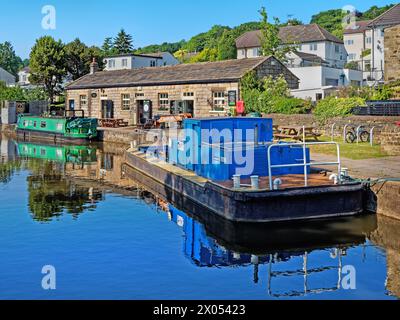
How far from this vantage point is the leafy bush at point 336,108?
27297mm

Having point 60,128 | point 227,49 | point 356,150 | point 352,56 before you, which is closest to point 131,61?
point 227,49

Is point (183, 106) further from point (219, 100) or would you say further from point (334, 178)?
point (334, 178)

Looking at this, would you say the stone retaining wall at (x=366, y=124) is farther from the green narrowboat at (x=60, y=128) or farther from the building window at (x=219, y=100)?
the green narrowboat at (x=60, y=128)

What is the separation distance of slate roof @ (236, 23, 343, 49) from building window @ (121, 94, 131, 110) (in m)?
33.5

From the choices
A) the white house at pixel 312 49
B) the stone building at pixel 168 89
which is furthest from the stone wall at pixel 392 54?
the white house at pixel 312 49

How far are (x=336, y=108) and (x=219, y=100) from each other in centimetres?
1020

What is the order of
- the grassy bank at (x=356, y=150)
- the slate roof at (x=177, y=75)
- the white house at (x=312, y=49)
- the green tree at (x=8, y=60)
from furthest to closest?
the green tree at (x=8, y=60) → the white house at (x=312, y=49) → the slate roof at (x=177, y=75) → the grassy bank at (x=356, y=150)

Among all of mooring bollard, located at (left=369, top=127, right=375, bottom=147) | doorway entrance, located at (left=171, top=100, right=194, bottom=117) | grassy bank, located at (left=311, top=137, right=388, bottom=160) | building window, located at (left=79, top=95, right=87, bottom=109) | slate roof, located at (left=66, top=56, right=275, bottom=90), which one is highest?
slate roof, located at (left=66, top=56, right=275, bottom=90)

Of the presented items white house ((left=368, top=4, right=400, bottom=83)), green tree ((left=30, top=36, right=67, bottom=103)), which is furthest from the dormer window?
white house ((left=368, top=4, right=400, bottom=83))

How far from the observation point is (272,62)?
36312mm

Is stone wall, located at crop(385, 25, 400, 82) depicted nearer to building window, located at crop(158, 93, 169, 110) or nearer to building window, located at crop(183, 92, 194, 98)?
building window, located at crop(183, 92, 194, 98)

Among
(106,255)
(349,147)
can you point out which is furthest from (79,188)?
(349,147)

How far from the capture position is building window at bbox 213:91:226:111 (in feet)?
117

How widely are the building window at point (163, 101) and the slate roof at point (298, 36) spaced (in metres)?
35.2
